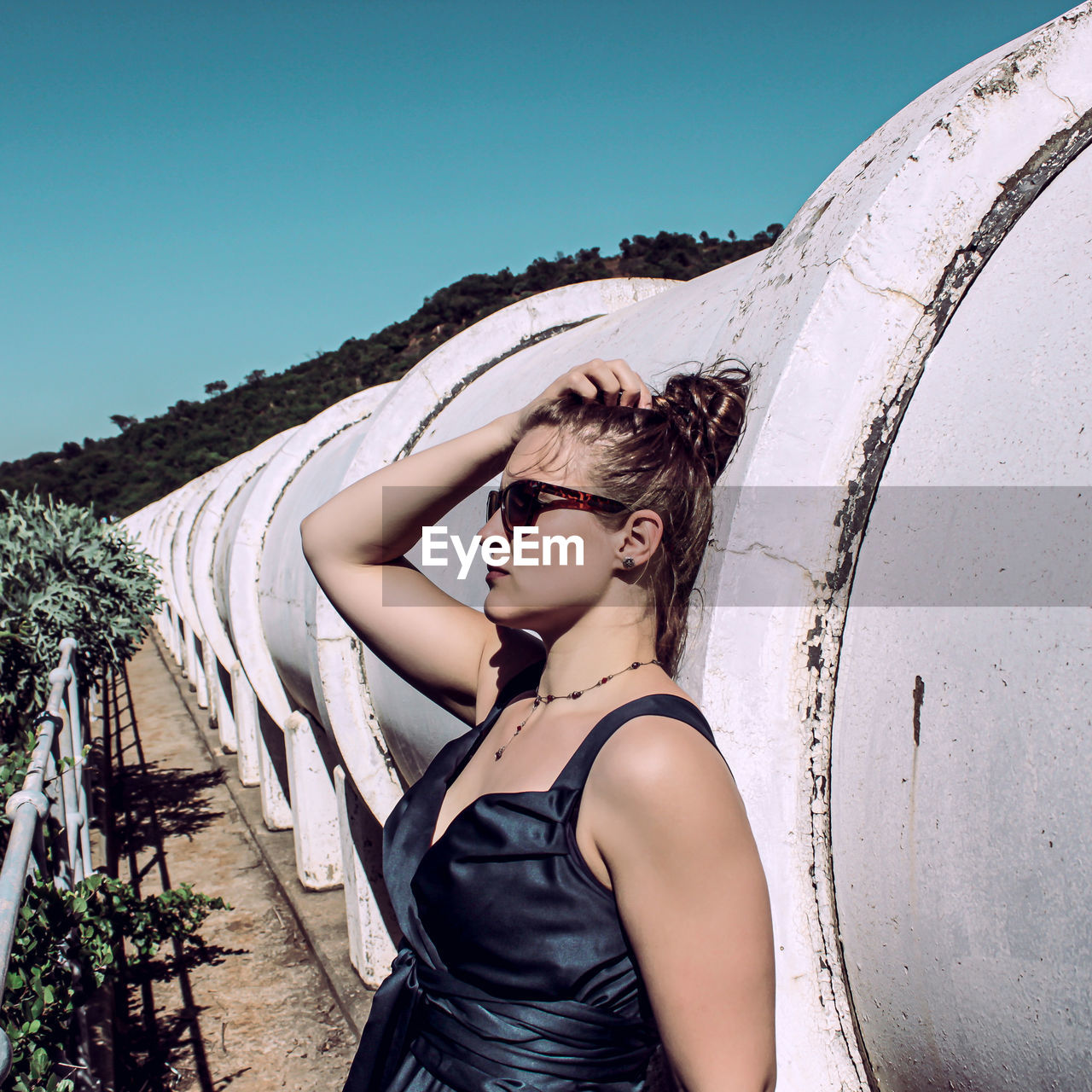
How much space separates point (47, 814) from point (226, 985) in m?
2.32

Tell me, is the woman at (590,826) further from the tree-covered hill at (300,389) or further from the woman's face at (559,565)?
the tree-covered hill at (300,389)

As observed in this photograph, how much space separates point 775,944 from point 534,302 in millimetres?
2913

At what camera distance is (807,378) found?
1292 mm

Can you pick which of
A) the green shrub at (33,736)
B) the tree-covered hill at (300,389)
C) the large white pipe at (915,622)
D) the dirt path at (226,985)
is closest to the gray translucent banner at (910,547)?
the large white pipe at (915,622)

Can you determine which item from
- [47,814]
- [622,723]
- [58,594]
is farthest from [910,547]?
[58,594]

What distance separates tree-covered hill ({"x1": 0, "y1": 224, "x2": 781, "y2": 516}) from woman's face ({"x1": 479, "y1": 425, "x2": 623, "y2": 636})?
2647cm

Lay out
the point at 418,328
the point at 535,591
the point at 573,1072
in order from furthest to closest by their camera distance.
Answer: the point at 418,328 < the point at 535,591 < the point at 573,1072

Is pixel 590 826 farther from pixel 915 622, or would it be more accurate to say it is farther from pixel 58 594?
pixel 58 594

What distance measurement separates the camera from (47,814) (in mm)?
3164

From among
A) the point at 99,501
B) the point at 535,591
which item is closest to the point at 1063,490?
the point at 535,591

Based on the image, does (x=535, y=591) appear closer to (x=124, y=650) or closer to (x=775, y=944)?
(x=775, y=944)

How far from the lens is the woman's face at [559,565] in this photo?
1339mm

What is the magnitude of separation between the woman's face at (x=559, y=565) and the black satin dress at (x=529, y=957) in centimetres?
20

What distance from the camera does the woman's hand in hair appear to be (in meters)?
1.43
